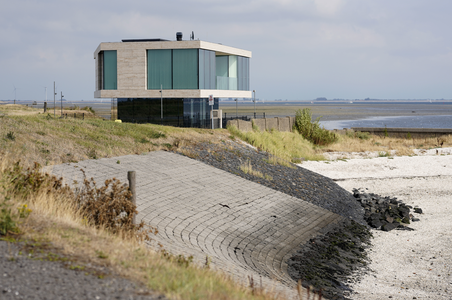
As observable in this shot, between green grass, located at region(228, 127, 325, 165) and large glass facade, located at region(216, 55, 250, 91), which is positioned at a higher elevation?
large glass facade, located at region(216, 55, 250, 91)

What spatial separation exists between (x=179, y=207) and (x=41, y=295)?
27.4ft

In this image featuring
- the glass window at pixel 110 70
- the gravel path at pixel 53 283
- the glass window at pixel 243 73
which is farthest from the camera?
the glass window at pixel 243 73

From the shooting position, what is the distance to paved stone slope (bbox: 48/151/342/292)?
36.2 feet

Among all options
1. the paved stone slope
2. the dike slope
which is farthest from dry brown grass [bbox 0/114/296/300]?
the paved stone slope

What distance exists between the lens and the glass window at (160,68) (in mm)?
36250

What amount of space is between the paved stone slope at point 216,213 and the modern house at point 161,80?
16.6 m

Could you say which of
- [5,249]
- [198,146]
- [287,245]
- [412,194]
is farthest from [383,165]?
[5,249]

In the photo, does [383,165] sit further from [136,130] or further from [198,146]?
[136,130]

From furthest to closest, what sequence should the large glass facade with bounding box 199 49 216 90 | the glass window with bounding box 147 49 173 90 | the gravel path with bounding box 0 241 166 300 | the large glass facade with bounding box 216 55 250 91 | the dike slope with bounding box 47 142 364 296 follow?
the large glass facade with bounding box 216 55 250 91
the glass window with bounding box 147 49 173 90
the large glass facade with bounding box 199 49 216 90
the dike slope with bounding box 47 142 364 296
the gravel path with bounding box 0 241 166 300

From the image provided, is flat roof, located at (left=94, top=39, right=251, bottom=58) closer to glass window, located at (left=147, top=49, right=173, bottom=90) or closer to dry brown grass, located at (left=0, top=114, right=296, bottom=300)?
glass window, located at (left=147, top=49, right=173, bottom=90)

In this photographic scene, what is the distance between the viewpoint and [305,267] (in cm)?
1184

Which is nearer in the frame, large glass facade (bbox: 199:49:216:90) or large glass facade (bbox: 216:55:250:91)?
large glass facade (bbox: 199:49:216:90)

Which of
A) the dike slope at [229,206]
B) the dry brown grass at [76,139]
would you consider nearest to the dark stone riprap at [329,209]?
the dike slope at [229,206]

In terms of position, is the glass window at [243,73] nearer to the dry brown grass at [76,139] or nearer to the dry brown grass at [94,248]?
the dry brown grass at [76,139]
